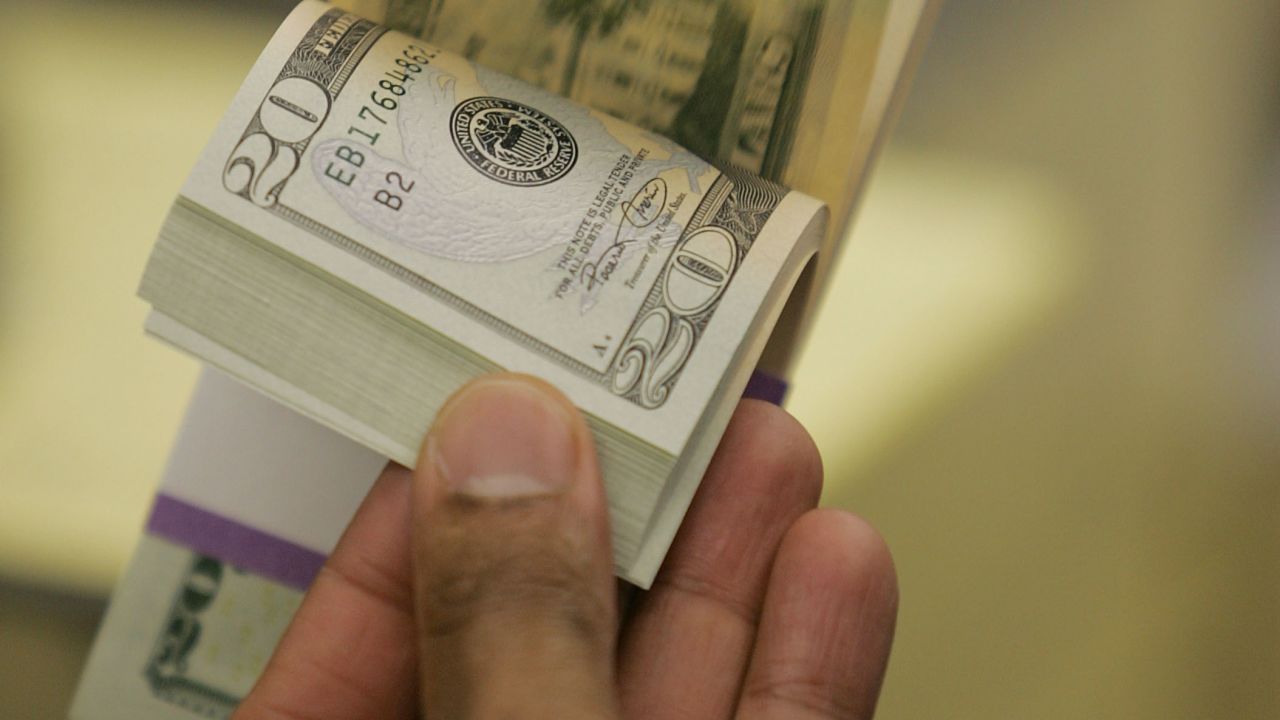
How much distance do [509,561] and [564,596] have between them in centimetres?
3

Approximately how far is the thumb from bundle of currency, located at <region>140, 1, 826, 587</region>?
0.14 feet

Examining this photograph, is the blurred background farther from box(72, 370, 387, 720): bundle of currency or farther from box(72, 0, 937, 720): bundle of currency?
box(72, 0, 937, 720): bundle of currency

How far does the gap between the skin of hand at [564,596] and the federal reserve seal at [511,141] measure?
119 mm

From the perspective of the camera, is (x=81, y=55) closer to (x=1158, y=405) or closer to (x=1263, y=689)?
(x=1158, y=405)

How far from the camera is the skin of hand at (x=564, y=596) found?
41 cm

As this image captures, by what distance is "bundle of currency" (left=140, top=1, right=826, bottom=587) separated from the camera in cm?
49

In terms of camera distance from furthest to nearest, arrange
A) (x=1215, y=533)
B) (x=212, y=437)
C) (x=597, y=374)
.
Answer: (x=1215, y=533) < (x=212, y=437) < (x=597, y=374)

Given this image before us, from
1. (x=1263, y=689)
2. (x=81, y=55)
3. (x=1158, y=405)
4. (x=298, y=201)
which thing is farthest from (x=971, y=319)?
(x=81, y=55)

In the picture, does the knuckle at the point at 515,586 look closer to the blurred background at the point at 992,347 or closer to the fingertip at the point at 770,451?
the fingertip at the point at 770,451

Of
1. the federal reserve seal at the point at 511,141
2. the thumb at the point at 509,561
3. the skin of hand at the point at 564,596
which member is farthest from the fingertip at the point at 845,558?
the federal reserve seal at the point at 511,141

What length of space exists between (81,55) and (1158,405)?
93 cm

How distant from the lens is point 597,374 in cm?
49

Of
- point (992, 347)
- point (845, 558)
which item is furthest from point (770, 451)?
point (992, 347)

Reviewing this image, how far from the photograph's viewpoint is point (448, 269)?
49 centimetres
